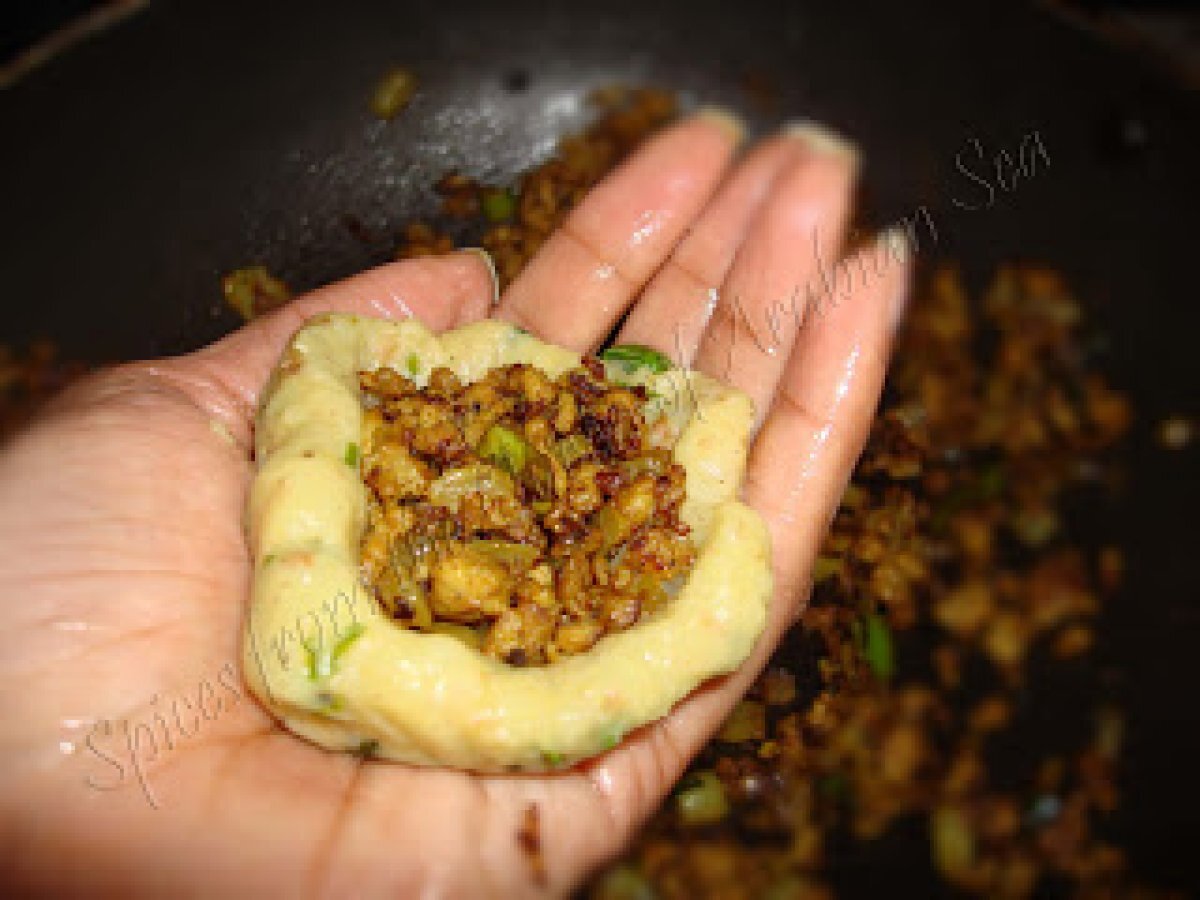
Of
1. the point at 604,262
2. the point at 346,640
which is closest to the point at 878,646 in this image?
the point at 604,262

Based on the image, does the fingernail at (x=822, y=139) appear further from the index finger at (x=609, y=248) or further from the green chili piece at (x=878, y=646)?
the green chili piece at (x=878, y=646)

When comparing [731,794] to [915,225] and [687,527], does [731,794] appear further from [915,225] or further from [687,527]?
[915,225]

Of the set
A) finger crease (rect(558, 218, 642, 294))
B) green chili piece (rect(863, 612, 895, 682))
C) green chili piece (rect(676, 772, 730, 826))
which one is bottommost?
green chili piece (rect(676, 772, 730, 826))

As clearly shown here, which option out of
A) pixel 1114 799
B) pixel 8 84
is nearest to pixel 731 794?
pixel 1114 799

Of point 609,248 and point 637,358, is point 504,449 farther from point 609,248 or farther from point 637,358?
point 609,248

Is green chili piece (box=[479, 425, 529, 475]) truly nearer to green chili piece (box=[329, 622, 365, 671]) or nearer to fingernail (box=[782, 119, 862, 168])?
green chili piece (box=[329, 622, 365, 671])

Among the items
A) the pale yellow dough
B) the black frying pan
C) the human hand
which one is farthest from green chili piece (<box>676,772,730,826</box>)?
the pale yellow dough
